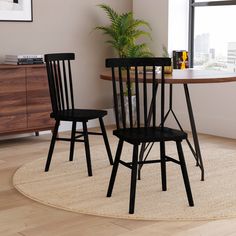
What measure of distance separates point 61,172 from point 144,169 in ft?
2.19

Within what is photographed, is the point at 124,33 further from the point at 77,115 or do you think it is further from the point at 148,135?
the point at 148,135

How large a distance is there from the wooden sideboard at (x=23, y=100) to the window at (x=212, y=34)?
1926 millimetres

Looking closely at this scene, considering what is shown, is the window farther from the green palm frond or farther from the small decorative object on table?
the small decorative object on table

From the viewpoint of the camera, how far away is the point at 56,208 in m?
3.43

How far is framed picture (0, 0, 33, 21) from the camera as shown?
5.48m

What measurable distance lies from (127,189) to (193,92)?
2.56 metres

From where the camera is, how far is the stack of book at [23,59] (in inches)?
209

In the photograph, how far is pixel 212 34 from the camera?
6121 mm

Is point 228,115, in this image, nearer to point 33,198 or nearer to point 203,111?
point 203,111

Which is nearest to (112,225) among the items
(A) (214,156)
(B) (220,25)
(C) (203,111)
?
(A) (214,156)

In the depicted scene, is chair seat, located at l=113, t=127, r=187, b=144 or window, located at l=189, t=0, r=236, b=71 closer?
chair seat, located at l=113, t=127, r=187, b=144

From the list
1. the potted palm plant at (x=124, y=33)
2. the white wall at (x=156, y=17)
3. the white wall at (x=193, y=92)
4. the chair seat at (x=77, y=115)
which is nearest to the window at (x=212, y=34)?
the white wall at (x=193, y=92)

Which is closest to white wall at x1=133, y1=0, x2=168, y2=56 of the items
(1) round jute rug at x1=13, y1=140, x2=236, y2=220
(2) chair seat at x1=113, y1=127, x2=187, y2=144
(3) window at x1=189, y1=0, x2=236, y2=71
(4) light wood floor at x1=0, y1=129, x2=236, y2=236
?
(3) window at x1=189, y1=0, x2=236, y2=71

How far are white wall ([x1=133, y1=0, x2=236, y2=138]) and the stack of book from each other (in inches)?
63.8
